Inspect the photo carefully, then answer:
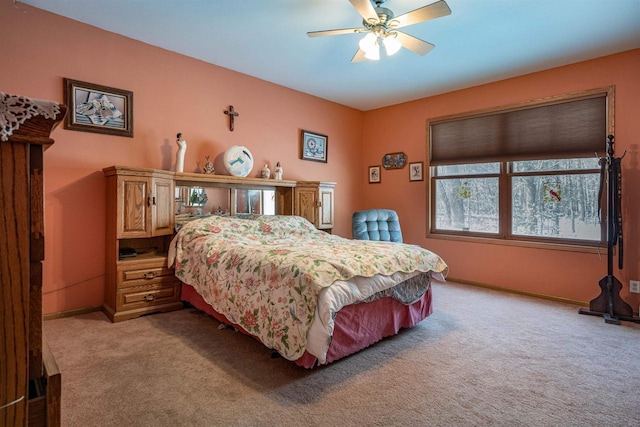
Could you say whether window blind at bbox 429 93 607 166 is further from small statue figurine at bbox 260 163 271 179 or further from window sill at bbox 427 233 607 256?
small statue figurine at bbox 260 163 271 179

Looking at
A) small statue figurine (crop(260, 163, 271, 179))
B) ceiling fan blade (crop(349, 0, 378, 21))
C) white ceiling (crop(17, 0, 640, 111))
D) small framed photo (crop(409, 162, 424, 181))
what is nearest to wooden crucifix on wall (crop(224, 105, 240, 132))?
white ceiling (crop(17, 0, 640, 111))

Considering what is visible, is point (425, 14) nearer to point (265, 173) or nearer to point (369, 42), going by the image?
point (369, 42)

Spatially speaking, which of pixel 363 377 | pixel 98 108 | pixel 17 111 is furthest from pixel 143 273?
pixel 17 111

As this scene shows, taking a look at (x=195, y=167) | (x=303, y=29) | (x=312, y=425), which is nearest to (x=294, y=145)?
(x=195, y=167)

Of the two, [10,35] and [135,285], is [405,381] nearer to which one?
[135,285]

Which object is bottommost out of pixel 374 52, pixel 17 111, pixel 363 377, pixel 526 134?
pixel 363 377

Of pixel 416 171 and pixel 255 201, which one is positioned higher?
pixel 416 171

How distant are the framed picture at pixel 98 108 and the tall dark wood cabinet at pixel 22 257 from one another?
3157 millimetres

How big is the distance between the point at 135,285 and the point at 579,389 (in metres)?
3.39

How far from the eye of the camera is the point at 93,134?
320 centimetres

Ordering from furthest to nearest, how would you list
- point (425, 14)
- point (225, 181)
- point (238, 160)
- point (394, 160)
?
1. point (394, 160)
2. point (238, 160)
3. point (225, 181)
4. point (425, 14)

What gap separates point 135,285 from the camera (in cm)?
310

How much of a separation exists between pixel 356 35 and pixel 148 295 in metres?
3.12

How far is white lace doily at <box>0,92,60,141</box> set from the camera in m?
0.48
